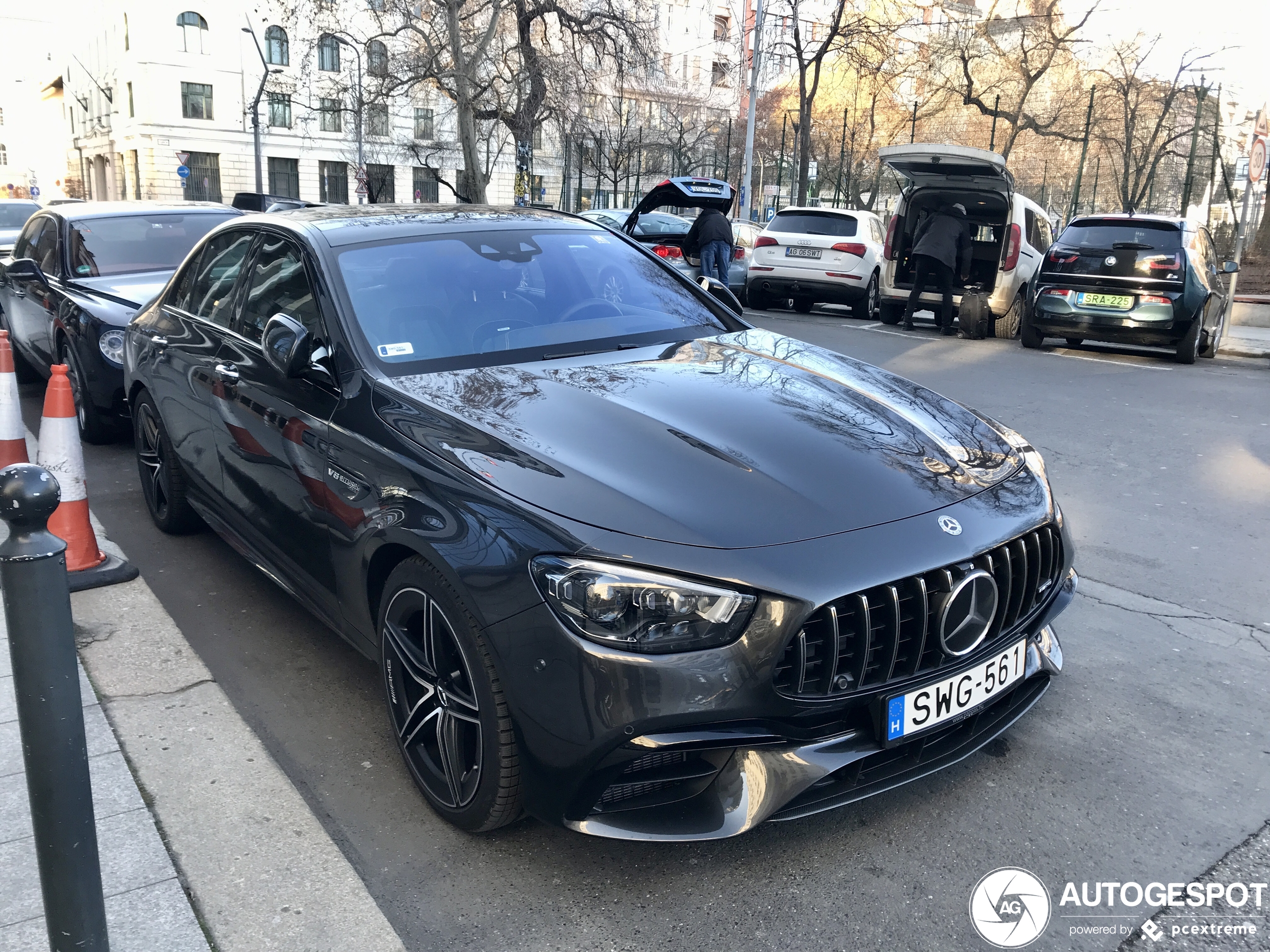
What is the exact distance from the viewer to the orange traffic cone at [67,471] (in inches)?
172

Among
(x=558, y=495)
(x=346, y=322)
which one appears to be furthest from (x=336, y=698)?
(x=558, y=495)

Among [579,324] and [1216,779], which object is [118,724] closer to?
[579,324]

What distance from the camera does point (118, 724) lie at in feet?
10.5

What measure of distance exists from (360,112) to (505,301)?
966 inches

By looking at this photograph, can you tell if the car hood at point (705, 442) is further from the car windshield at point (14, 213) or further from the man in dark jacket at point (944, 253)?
the car windshield at point (14, 213)

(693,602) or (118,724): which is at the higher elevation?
(693,602)

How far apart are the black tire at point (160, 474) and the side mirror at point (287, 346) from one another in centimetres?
165

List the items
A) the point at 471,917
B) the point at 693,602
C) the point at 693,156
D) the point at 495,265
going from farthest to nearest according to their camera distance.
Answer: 1. the point at 693,156
2. the point at 495,265
3. the point at 471,917
4. the point at 693,602

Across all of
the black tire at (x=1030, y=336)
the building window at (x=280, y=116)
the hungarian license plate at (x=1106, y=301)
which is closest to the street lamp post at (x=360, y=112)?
the building window at (x=280, y=116)

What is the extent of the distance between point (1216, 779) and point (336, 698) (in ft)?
8.91

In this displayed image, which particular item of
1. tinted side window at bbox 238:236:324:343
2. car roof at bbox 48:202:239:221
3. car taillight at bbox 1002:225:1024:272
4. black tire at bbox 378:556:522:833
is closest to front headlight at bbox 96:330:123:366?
car roof at bbox 48:202:239:221

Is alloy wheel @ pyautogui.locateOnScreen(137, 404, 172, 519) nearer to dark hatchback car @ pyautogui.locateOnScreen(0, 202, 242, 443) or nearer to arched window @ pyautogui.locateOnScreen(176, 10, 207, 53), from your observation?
dark hatchback car @ pyautogui.locateOnScreen(0, 202, 242, 443)

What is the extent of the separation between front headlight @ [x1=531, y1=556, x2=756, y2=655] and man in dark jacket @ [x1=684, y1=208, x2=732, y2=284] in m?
11.4

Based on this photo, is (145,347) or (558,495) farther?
(145,347)
